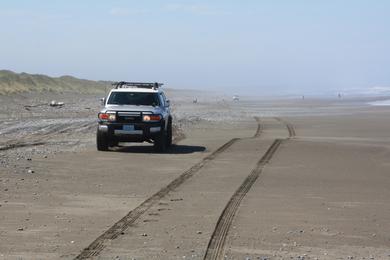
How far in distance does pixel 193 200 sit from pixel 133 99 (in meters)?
9.23

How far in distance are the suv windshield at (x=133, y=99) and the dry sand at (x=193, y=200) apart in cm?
125

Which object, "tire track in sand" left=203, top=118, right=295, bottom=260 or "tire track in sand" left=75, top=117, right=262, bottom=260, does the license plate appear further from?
"tire track in sand" left=203, top=118, right=295, bottom=260

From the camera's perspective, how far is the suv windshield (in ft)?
65.4

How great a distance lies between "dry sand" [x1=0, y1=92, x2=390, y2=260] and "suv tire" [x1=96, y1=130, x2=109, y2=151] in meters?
0.40

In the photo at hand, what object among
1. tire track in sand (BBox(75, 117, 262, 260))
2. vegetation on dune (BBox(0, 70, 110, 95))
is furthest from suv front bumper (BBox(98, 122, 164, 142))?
vegetation on dune (BBox(0, 70, 110, 95))

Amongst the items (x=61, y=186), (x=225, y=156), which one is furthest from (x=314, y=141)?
(x=61, y=186)

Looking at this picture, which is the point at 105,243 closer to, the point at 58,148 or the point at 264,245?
the point at 264,245

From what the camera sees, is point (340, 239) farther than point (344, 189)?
No

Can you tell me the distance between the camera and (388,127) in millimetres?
30562

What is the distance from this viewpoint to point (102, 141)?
19047 mm

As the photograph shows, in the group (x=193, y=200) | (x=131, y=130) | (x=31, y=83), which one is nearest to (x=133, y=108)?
(x=131, y=130)

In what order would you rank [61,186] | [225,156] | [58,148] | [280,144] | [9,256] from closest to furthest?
[9,256], [61,186], [225,156], [58,148], [280,144]

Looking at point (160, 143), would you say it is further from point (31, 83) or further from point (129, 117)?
point (31, 83)

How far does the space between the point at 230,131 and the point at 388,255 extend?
2056 centimetres
